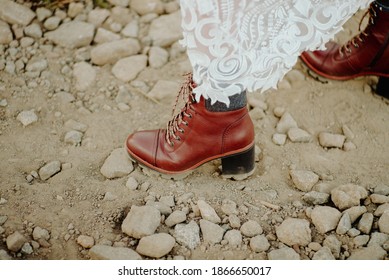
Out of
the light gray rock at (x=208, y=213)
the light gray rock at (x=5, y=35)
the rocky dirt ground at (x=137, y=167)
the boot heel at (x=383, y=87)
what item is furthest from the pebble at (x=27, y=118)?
the boot heel at (x=383, y=87)

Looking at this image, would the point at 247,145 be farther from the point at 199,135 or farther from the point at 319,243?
the point at 319,243

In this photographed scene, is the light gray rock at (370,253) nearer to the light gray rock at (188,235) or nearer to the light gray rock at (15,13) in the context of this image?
the light gray rock at (188,235)

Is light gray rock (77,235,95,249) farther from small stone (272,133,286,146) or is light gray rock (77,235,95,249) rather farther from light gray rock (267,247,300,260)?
small stone (272,133,286,146)

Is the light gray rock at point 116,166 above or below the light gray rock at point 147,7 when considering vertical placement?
below

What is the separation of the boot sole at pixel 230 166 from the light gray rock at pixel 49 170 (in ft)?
0.91

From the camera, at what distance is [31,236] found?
1304 millimetres

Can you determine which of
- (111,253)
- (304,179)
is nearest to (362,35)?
(304,179)

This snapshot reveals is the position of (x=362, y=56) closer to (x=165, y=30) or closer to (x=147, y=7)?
(x=165, y=30)

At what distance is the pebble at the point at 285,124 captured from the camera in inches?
67.5

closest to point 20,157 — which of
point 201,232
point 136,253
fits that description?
point 136,253

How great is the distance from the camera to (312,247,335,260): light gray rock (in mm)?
1237

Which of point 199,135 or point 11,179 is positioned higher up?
point 199,135

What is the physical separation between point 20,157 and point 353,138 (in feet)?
4.39

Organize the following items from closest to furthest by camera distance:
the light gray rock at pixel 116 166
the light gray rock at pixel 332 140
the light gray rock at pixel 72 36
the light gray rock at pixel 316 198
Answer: the light gray rock at pixel 316 198 → the light gray rock at pixel 116 166 → the light gray rock at pixel 332 140 → the light gray rock at pixel 72 36
